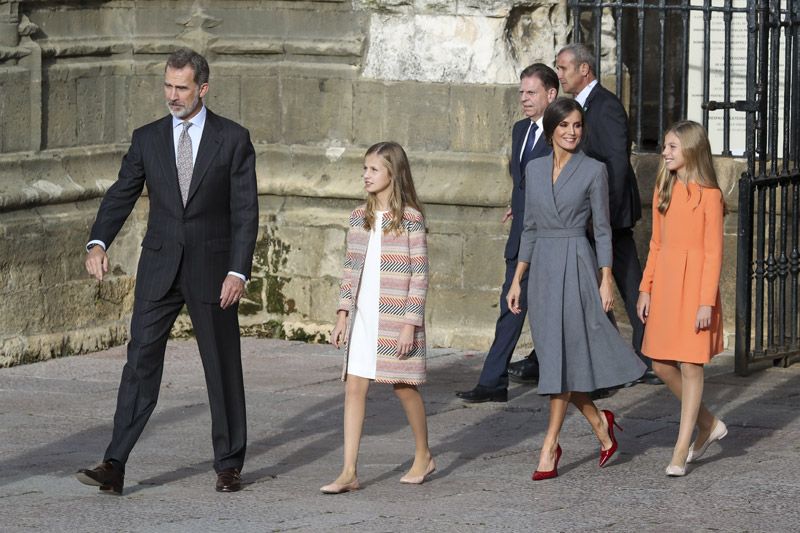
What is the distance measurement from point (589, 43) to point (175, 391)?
11.8ft

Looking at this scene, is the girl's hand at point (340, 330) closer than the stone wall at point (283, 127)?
Yes

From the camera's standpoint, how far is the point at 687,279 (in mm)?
7309

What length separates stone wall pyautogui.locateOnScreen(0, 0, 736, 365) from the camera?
10375 millimetres

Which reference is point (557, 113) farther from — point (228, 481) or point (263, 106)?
point (263, 106)

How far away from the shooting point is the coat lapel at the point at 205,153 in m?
6.98

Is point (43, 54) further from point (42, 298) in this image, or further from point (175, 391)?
point (175, 391)

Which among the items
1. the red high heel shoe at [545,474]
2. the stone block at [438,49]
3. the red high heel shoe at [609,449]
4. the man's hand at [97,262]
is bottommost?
the red high heel shoe at [545,474]

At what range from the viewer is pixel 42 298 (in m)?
10.3

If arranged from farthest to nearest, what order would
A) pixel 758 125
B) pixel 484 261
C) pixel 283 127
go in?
pixel 283 127, pixel 484 261, pixel 758 125

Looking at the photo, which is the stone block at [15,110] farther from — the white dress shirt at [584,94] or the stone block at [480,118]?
the white dress shirt at [584,94]

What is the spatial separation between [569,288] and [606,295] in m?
0.17

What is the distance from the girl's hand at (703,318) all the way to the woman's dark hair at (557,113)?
0.86m

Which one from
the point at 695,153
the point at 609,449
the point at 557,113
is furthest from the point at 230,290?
the point at 695,153

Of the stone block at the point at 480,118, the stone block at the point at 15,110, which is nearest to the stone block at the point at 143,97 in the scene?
the stone block at the point at 15,110
